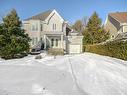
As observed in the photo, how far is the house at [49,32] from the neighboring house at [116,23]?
6.84 meters

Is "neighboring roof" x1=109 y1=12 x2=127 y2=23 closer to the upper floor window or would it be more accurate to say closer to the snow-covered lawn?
the upper floor window

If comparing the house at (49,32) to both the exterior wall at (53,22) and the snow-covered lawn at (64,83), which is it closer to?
the exterior wall at (53,22)

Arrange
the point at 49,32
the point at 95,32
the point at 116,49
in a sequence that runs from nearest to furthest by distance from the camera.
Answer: the point at 116,49 → the point at 49,32 → the point at 95,32

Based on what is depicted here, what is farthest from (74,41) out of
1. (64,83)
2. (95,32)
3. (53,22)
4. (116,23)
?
(64,83)

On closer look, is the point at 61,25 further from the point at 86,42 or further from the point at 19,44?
the point at 19,44

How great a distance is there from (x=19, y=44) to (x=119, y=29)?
73.9ft

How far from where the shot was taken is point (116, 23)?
44.7 m

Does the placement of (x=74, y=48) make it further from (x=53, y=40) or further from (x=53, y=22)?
(x=53, y=22)

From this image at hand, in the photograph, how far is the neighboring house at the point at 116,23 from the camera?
41.4 meters

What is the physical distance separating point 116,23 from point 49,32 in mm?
12830

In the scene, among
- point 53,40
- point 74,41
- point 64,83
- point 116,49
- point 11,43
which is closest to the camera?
point 64,83

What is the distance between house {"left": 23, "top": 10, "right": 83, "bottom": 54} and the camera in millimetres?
42781

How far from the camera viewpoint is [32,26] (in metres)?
43.0

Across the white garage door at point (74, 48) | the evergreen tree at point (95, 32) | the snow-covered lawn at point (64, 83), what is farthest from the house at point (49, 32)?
the snow-covered lawn at point (64, 83)
